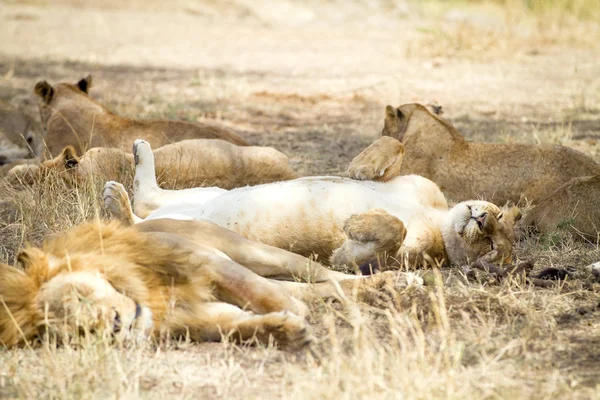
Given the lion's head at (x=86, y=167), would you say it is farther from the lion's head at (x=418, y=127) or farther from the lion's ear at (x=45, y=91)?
the lion's head at (x=418, y=127)

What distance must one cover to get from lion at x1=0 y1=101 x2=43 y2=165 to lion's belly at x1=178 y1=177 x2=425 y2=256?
3.76 metres

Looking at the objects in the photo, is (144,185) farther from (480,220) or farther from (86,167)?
(480,220)

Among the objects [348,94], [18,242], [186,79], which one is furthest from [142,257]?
[186,79]

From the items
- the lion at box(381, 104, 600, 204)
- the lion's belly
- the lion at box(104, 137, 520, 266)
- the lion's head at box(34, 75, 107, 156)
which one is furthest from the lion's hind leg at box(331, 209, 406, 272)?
the lion's head at box(34, 75, 107, 156)

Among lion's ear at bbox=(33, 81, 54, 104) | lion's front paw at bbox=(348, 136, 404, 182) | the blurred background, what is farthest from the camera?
the blurred background

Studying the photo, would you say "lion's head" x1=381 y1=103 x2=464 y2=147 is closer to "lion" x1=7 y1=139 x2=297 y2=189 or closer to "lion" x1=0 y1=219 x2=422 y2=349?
"lion" x1=7 y1=139 x2=297 y2=189

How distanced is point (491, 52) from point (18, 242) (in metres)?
9.07

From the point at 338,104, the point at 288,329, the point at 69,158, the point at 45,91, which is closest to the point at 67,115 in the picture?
the point at 45,91

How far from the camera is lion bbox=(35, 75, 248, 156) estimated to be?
6.28 meters

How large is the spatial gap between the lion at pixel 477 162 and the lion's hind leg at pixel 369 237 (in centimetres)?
209

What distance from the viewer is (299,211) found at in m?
4.27

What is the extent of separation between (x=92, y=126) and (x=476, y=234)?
120 inches

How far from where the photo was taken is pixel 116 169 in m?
5.51

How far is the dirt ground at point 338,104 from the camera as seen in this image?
9.57 ft
